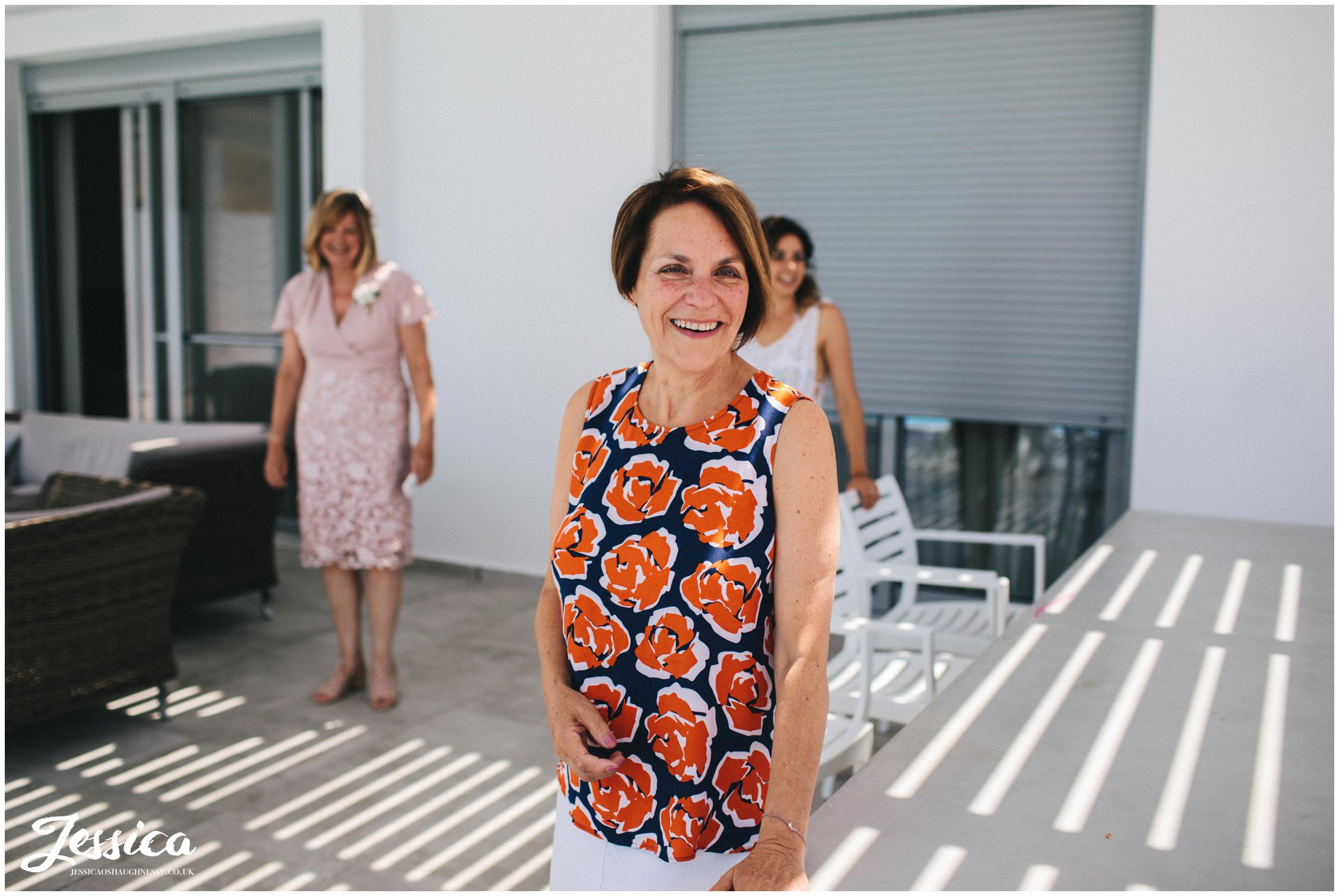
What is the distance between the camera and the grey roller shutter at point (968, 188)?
4.54 metres

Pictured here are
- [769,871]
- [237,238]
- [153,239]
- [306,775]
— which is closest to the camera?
[769,871]

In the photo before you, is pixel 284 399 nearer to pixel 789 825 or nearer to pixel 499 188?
pixel 499 188

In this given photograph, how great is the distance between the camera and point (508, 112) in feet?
18.6

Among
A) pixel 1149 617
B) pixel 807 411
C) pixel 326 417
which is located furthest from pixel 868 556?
pixel 807 411

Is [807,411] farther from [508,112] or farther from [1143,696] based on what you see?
[508,112]

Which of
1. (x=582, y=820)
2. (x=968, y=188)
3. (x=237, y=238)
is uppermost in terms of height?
(x=968, y=188)

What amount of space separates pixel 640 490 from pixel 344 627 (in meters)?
2.86

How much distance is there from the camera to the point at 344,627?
13.1 feet

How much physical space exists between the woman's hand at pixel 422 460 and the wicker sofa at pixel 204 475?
132 cm

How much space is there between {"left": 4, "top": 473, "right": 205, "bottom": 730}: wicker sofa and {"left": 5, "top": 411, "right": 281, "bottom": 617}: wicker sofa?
76cm

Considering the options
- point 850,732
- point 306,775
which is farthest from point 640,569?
point 306,775

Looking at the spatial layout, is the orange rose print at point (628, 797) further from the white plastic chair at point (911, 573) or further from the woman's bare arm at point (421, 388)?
the woman's bare arm at point (421, 388)

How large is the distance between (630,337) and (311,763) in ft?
9.00

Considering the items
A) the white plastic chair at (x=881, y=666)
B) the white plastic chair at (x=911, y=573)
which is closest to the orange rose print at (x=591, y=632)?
the white plastic chair at (x=881, y=666)
